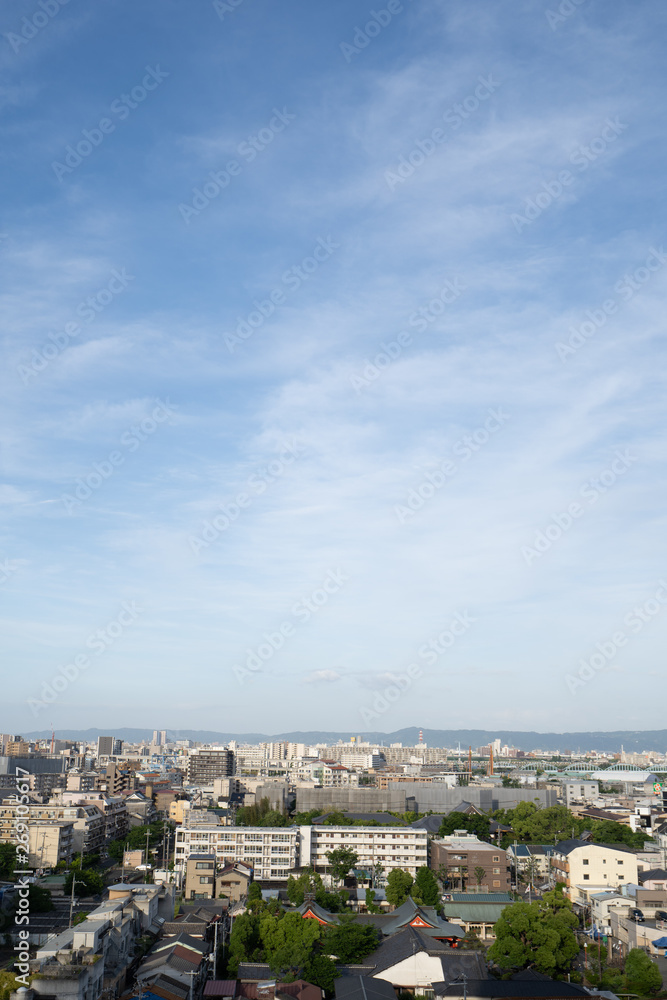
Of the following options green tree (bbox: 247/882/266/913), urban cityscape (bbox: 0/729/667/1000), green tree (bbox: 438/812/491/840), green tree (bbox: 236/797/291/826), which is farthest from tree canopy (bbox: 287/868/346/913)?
green tree (bbox: 236/797/291/826)

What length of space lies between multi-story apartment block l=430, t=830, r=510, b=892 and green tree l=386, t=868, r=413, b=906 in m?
3.47

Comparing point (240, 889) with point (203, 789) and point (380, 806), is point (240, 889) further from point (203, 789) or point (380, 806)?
point (203, 789)

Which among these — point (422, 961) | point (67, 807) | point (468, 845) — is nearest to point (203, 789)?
point (67, 807)

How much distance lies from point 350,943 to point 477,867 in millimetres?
11150

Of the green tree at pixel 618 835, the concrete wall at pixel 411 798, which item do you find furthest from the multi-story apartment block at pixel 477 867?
the concrete wall at pixel 411 798

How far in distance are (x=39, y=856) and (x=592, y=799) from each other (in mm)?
39360

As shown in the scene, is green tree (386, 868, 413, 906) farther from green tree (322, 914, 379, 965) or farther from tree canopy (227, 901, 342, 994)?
green tree (322, 914, 379, 965)

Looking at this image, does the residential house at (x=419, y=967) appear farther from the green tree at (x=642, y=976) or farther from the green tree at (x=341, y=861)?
the green tree at (x=341, y=861)

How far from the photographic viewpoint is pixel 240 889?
23.5 meters

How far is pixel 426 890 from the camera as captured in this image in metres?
22.5

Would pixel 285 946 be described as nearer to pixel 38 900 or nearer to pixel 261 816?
pixel 38 900

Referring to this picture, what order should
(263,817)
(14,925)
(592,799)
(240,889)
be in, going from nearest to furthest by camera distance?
(14,925), (240,889), (263,817), (592,799)

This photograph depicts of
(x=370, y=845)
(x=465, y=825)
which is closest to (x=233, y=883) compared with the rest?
(x=370, y=845)

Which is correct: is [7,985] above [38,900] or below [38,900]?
above
